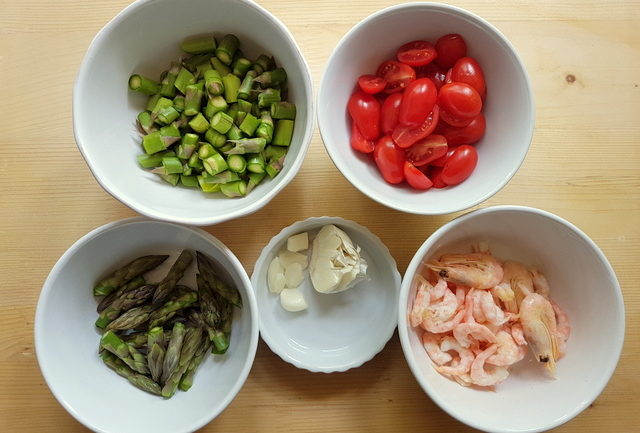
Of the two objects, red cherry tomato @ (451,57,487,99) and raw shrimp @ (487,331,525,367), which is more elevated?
red cherry tomato @ (451,57,487,99)

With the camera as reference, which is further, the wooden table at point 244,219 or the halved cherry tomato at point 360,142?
the wooden table at point 244,219

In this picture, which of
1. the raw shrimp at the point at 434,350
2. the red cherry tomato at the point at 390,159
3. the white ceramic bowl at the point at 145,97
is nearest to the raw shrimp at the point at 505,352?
the raw shrimp at the point at 434,350

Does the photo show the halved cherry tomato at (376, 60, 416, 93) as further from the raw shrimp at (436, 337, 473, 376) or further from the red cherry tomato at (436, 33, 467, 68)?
the raw shrimp at (436, 337, 473, 376)

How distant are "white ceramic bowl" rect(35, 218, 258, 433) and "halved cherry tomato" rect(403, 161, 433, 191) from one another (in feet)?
1.70

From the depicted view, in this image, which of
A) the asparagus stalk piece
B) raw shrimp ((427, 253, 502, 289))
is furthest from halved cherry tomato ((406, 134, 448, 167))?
the asparagus stalk piece

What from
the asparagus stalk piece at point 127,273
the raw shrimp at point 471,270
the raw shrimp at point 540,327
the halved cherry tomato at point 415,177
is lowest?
the raw shrimp at point 540,327

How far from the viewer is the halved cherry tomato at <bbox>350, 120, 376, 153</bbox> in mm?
1562

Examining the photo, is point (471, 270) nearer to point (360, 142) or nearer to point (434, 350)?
point (434, 350)

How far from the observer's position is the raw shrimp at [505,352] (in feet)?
5.08

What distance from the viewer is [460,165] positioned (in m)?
1.51

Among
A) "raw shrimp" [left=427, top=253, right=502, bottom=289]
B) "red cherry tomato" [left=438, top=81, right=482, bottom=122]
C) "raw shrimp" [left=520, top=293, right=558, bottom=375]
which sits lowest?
"raw shrimp" [left=520, top=293, right=558, bottom=375]

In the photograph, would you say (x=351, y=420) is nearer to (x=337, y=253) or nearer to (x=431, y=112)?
(x=337, y=253)

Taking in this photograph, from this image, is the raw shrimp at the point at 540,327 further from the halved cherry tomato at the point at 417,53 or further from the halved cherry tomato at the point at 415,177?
the halved cherry tomato at the point at 417,53

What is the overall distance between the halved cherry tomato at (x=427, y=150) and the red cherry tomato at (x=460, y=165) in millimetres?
36
